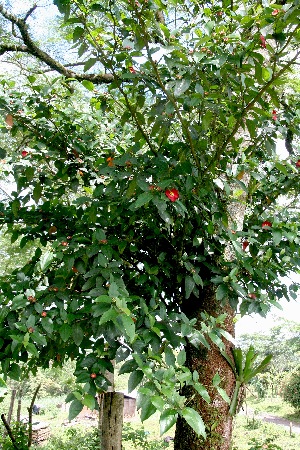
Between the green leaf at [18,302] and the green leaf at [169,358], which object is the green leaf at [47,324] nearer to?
the green leaf at [18,302]

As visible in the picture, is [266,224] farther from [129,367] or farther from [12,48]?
[12,48]

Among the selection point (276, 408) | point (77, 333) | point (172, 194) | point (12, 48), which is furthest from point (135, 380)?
point (276, 408)

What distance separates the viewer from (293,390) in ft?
39.7

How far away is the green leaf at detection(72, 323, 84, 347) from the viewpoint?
1187 mm

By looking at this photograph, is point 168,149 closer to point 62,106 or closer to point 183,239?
point 183,239

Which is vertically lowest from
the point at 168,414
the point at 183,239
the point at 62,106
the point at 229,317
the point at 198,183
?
the point at 168,414

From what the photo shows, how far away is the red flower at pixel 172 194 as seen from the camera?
1.17m

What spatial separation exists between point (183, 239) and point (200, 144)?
13.7 inches

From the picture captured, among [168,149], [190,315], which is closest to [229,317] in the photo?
[190,315]

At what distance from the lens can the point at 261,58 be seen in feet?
3.51

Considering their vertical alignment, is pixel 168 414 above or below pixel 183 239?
below

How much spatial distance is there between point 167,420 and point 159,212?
53 cm

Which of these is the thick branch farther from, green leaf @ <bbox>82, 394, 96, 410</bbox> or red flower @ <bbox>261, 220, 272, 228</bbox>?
green leaf @ <bbox>82, 394, 96, 410</bbox>

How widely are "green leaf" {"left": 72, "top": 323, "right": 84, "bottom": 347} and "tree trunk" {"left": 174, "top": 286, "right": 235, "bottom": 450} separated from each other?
1.52 ft
